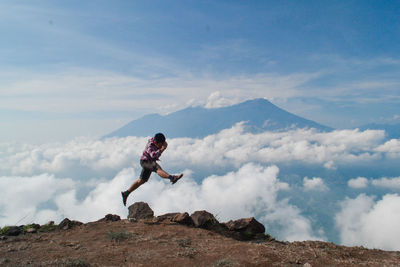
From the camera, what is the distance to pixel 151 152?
8.88m

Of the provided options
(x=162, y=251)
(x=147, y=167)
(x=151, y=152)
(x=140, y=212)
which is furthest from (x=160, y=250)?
(x=140, y=212)

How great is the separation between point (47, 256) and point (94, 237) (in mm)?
1561

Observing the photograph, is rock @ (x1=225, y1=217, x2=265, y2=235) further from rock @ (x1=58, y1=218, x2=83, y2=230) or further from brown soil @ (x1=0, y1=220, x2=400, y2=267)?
rock @ (x1=58, y1=218, x2=83, y2=230)

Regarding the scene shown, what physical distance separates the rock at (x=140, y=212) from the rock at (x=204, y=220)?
225 centimetres

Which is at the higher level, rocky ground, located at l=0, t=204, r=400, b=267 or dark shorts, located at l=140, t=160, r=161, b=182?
dark shorts, located at l=140, t=160, r=161, b=182

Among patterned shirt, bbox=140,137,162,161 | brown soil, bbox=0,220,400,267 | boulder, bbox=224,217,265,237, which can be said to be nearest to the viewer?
brown soil, bbox=0,220,400,267

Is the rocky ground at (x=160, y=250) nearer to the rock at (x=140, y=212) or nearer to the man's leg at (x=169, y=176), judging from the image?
Answer: the rock at (x=140, y=212)

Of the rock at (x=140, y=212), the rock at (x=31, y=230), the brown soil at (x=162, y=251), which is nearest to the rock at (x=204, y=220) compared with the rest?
the brown soil at (x=162, y=251)

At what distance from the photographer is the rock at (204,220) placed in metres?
8.49

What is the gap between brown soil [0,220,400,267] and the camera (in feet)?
17.6

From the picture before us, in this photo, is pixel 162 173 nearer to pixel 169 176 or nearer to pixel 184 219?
pixel 169 176

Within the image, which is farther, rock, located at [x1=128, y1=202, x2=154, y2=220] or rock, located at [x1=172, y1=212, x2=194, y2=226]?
rock, located at [x1=128, y1=202, x2=154, y2=220]

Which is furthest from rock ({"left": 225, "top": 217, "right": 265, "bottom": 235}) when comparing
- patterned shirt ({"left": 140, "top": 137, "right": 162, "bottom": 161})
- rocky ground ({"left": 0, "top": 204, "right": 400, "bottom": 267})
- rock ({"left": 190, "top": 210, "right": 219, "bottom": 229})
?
patterned shirt ({"left": 140, "top": 137, "right": 162, "bottom": 161})

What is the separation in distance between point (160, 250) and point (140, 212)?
4376mm
